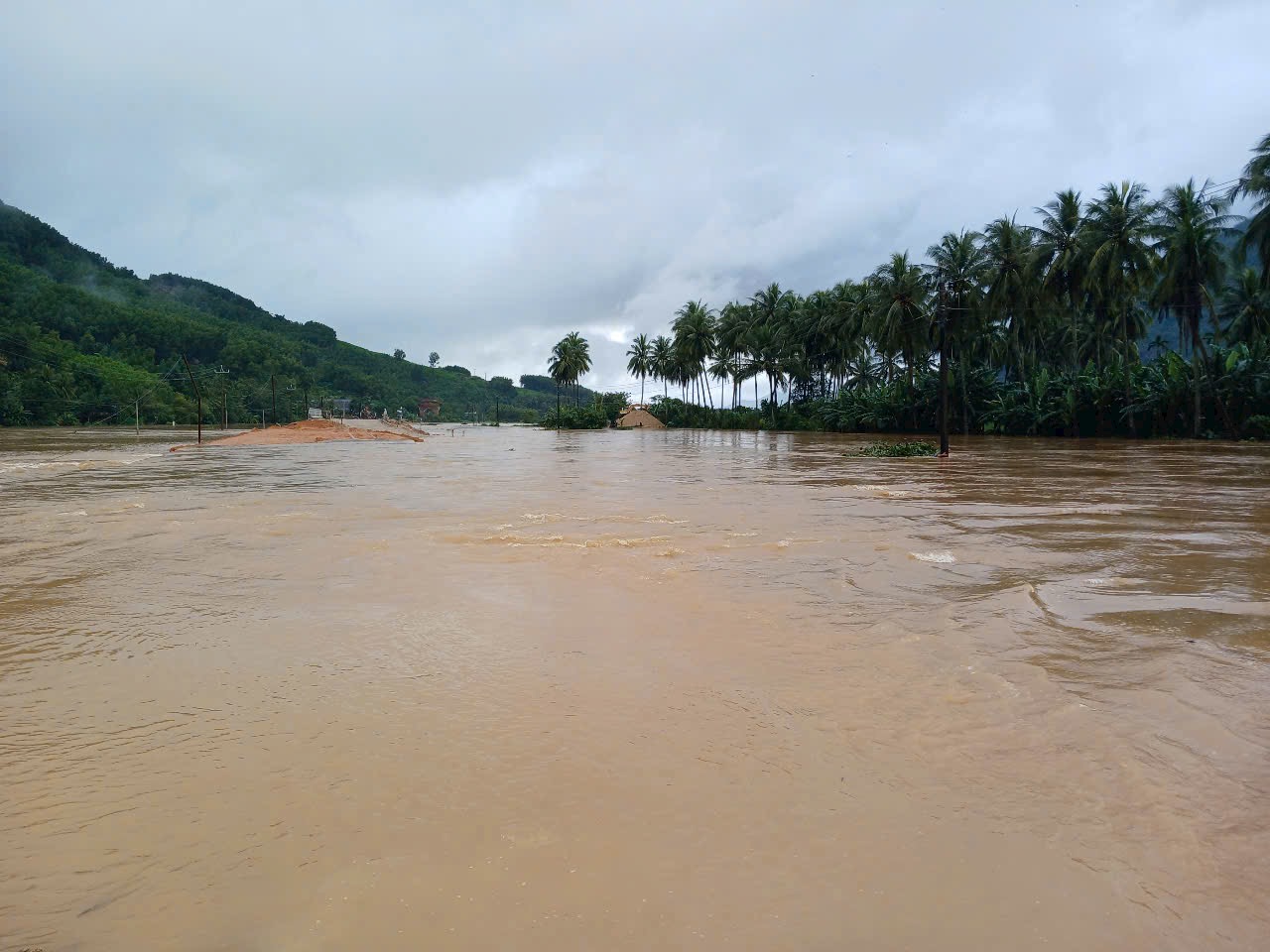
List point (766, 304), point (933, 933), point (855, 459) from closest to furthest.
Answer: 1. point (933, 933)
2. point (855, 459)
3. point (766, 304)

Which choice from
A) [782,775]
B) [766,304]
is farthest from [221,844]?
[766,304]

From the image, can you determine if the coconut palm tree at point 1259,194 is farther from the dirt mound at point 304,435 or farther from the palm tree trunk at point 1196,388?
the dirt mound at point 304,435

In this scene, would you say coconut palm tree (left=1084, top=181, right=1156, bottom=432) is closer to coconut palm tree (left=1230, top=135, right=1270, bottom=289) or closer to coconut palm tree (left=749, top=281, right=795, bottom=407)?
coconut palm tree (left=1230, top=135, right=1270, bottom=289)

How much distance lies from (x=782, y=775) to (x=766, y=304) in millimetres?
69867

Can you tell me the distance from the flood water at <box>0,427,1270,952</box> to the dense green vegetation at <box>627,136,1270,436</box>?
18.4 m

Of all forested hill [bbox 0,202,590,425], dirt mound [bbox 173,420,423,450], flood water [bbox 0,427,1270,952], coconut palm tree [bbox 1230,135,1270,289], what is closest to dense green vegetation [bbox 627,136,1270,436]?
coconut palm tree [bbox 1230,135,1270,289]

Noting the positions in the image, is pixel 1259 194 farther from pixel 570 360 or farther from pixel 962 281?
pixel 570 360

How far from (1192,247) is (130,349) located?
4076 inches

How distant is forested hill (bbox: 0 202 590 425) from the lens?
6881cm

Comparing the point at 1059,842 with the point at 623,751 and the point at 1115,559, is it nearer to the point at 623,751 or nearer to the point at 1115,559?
the point at 623,751

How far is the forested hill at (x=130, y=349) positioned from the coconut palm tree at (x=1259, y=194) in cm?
8479

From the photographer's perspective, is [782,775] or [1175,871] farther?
[782,775]

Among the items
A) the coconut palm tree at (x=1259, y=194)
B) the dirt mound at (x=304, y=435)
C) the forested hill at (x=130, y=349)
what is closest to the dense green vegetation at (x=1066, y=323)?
the coconut palm tree at (x=1259, y=194)

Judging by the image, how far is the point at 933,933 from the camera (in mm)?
1814
